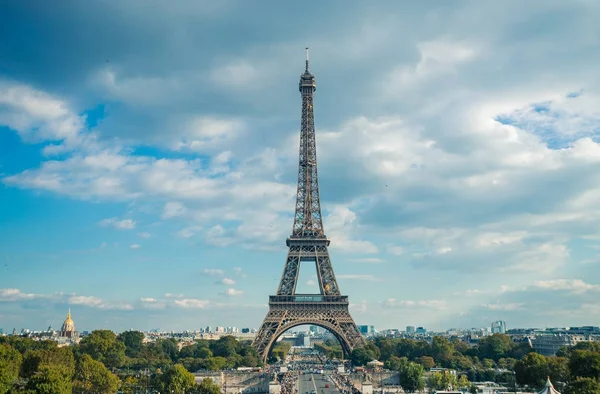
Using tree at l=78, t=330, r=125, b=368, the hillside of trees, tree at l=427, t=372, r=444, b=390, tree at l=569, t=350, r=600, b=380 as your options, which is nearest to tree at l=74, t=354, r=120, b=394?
the hillside of trees

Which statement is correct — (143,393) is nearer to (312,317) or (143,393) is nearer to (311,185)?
(312,317)

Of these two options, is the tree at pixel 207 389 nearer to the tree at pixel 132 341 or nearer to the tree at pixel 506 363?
the tree at pixel 506 363

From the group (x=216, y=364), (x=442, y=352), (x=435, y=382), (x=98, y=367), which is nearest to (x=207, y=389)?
(x=98, y=367)

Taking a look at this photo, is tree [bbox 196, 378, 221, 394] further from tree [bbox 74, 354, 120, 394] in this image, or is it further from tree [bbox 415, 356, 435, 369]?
tree [bbox 415, 356, 435, 369]

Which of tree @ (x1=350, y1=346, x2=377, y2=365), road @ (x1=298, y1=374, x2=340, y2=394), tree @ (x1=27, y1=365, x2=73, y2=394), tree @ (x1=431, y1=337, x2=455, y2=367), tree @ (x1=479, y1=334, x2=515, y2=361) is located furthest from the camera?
tree @ (x1=479, y1=334, x2=515, y2=361)

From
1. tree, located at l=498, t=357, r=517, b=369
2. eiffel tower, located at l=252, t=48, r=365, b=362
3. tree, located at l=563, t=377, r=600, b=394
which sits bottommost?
tree, located at l=498, t=357, r=517, b=369

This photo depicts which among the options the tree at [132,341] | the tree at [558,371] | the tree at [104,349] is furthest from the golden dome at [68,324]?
the tree at [558,371]

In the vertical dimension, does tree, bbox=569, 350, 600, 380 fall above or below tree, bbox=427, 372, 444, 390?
above
